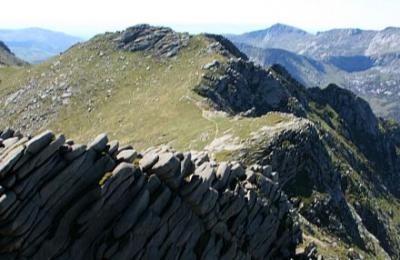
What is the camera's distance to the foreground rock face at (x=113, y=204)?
36875 millimetres

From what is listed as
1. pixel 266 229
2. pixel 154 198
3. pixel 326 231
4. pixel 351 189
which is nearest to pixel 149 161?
pixel 154 198

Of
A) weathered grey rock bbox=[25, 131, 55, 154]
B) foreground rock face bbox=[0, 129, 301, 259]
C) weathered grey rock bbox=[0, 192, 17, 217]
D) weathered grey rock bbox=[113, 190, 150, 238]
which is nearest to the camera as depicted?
weathered grey rock bbox=[0, 192, 17, 217]

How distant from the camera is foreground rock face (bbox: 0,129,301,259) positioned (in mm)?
36875

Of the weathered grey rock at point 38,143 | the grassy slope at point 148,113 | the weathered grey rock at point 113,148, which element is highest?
the weathered grey rock at point 38,143

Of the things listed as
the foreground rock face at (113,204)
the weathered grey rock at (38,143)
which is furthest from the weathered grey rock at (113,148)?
the weathered grey rock at (38,143)

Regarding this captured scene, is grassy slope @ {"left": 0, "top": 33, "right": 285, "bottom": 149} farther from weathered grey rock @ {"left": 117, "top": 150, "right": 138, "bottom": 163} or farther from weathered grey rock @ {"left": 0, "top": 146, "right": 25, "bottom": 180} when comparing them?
weathered grey rock @ {"left": 0, "top": 146, "right": 25, "bottom": 180}

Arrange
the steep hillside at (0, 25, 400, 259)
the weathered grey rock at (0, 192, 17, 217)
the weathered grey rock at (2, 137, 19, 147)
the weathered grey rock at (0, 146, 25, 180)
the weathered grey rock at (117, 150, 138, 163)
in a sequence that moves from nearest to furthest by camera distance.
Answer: the weathered grey rock at (0, 192, 17, 217) → the weathered grey rock at (0, 146, 25, 180) → the weathered grey rock at (2, 137, 19, 147) → the weathered grey rock at (117, 150, 138, 163) → the steep hillside at (0, 25, 400, 259)

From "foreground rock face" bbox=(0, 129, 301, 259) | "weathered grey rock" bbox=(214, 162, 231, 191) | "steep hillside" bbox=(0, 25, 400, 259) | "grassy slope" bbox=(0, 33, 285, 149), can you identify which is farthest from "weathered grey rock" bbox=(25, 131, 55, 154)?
"grassy slope" bbox=(0, 33, 285, 149)

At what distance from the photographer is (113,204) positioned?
42719 millimetres

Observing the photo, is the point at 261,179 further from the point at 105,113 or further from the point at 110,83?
the point at 110,83

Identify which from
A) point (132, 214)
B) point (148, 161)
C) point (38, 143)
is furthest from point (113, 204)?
point (38, 143)

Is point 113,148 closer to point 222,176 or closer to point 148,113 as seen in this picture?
point 222,176

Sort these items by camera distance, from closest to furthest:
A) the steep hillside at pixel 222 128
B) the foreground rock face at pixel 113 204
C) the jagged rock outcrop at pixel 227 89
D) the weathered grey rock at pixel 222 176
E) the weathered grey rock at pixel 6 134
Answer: the foreground rock face at pixel 113 204 < the weathered grey rock at pixel 6 134 < the weathered grey rock at pixel 222 176 < the steep hillside at pixel 222 128 < the jagged rock outcrop at pixel 227 89

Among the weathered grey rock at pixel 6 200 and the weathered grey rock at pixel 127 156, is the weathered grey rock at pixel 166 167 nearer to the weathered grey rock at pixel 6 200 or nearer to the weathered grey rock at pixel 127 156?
the weathered grey rock at pixel 127 156
